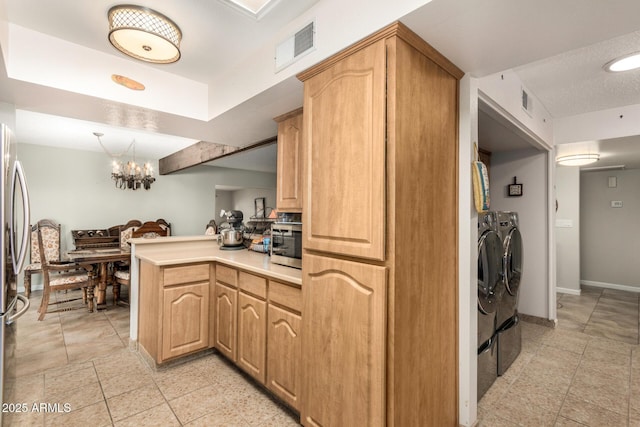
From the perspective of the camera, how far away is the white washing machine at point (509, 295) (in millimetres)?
2451

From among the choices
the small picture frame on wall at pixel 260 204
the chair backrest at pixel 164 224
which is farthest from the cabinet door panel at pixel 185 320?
the small picture frame on wall at pixel 260 204

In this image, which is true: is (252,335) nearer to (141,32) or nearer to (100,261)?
(141,32)

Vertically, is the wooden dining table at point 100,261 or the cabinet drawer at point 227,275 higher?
the cabinet drawer at point 227,275

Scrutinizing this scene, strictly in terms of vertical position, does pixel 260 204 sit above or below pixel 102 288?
above

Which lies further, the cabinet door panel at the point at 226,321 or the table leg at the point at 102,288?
the table leg at the point at 102,288

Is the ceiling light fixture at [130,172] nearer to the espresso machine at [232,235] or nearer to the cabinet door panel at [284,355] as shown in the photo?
the espresso machine at [232,235]

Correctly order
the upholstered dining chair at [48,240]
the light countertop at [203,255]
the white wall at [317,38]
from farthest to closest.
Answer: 1. the upholstered dining chair at [48,240]
2. the light countertop at [203,255]
3. the white wall at [317,38]

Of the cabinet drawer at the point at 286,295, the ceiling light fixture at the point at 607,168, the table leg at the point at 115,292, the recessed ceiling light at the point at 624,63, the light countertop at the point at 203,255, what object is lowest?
the table leg at the point at 115,292

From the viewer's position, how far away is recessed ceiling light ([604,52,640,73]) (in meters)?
2.22

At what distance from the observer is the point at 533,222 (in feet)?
11.8

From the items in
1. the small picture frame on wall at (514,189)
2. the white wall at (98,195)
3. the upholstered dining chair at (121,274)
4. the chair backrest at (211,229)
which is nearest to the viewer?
the small picture frame on wall at (514,189)

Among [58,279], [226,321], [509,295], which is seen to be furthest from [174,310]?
[509,295]

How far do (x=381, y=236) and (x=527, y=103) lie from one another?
2.37 meters

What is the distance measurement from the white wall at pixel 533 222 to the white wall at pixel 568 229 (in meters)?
1.99
